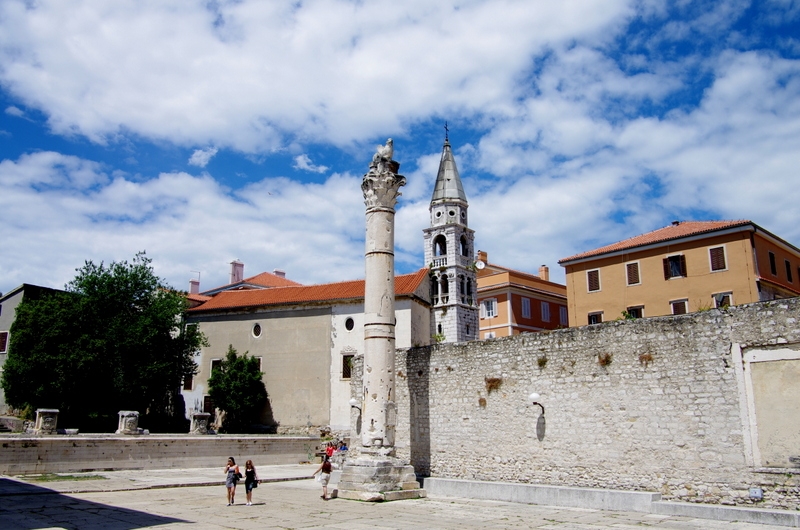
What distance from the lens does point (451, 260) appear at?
57.6 meters

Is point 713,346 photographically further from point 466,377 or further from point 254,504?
point 254,504

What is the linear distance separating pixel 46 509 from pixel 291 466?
46.1 ft

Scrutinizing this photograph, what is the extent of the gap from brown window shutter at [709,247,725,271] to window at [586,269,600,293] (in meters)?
5.52

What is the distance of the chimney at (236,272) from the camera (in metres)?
54.2

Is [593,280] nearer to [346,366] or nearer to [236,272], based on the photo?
[346,366]

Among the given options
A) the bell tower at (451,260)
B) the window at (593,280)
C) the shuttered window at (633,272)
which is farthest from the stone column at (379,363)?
the bell tower at (451,260)

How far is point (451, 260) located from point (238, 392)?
25559 mm

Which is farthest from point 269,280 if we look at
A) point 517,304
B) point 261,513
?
point 261,513

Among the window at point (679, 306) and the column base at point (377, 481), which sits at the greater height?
the window at point (679, 306)

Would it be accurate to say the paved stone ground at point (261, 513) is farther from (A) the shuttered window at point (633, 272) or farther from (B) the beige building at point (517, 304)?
(B) the beige building at point (517, 304)

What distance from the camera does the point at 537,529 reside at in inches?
424

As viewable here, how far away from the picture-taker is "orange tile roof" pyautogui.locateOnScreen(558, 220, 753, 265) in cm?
2828

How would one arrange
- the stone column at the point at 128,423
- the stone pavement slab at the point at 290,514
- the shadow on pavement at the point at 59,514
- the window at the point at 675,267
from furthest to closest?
1. the window at the point at 675,267
2. the stone column at the point at 128,423
3. the stone pavement slab at the point at 290,514
4. the shadow on pavement at the point at 59,514

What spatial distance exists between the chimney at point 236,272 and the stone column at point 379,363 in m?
38.3
